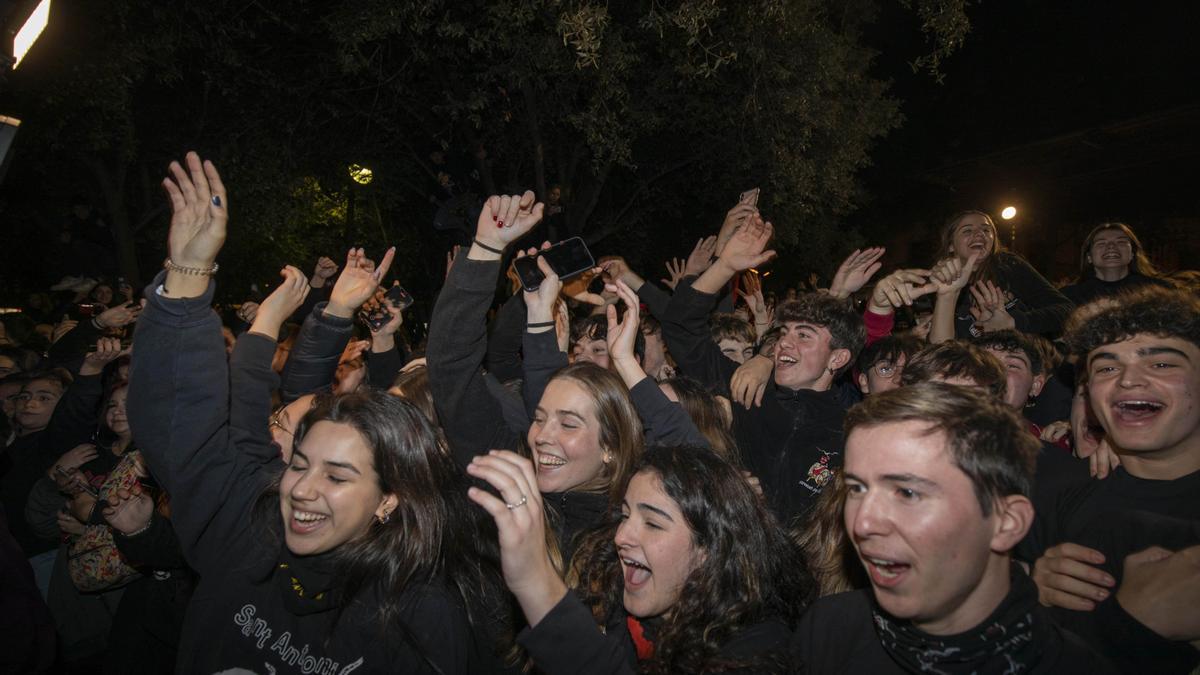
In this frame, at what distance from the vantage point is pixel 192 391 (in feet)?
7.56

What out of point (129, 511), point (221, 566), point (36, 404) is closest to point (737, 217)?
point (221, 566)

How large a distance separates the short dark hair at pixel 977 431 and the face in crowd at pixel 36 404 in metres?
5.29

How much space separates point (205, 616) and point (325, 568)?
1.48 feet

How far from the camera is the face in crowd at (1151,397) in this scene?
2.29 m

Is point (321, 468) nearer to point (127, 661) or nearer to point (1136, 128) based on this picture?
point (127, 661)

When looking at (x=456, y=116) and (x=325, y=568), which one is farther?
(x=456, y=116)

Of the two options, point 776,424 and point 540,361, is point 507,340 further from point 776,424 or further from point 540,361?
point 776,424

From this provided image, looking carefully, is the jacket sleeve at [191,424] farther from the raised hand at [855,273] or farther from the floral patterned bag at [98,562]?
the raised hand at [855,273]

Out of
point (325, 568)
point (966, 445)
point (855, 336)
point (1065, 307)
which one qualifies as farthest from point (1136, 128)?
point (325, 568)

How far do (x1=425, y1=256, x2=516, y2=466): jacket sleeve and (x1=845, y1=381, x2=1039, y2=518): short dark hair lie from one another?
1.73m

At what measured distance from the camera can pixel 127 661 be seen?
11.2 feet

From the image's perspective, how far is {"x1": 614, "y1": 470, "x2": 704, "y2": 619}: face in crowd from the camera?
2.29 m

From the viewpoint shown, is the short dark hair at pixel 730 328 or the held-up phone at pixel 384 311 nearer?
the held-up phone at pixel 384 311

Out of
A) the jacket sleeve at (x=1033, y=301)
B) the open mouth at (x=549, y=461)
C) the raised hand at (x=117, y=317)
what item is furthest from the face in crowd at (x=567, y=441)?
the raised hand at (x=117, y=317)
